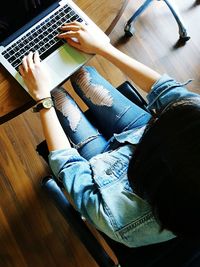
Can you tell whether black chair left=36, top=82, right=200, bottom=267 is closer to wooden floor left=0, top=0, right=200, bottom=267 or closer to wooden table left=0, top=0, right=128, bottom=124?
wooden table left=0, top=0, right=128, bottom=124

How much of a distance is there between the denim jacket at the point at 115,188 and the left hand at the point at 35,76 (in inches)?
6.8

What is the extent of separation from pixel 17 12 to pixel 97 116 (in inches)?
15.3

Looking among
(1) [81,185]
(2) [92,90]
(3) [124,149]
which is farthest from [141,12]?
(1) [81,185]

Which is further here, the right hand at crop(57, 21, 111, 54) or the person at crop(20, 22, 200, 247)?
the right hand at crop(57, 21, 111, 54)

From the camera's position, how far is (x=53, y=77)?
0.99 meters

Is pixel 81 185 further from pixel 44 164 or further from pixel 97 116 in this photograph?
pixel 44 164

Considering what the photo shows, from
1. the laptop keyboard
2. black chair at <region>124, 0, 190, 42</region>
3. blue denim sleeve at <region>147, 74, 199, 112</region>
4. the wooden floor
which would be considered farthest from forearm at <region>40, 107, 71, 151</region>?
black chair at <region>124, 0, 190, 42</region>

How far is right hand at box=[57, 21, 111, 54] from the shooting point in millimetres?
994

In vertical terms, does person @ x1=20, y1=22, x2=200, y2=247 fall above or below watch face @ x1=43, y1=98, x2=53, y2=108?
below

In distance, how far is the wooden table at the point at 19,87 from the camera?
0.96m

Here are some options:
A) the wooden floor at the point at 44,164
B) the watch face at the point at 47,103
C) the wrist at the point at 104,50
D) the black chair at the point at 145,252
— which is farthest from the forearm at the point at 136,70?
the wooden floor at the point at 44,164

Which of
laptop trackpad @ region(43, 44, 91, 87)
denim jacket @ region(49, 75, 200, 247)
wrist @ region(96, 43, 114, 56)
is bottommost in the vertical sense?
denim jacket @ region(49, 75, 200, 247)

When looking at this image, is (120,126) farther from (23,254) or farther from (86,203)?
(23,254)

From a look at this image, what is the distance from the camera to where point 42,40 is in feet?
3.26
